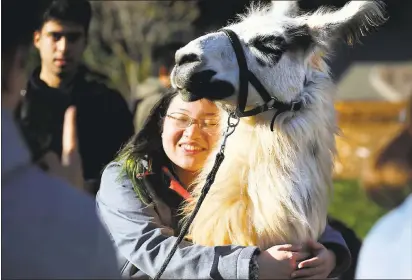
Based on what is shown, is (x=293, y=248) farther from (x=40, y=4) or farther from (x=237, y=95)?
(x=40, y=4)

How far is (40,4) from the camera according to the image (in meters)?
1.96

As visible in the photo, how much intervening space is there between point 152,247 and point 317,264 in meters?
0.33

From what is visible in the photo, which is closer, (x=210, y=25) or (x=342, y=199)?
(x=210, y=25)

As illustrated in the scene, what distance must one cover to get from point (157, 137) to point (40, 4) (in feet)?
1.71

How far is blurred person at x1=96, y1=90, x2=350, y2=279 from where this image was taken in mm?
1541

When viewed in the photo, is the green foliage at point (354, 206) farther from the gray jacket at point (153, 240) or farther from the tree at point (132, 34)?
the gray jacket at point (153, 240)

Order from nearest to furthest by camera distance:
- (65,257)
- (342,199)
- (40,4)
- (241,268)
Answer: (65,257)
(241,268)
(40,4)
(342,199)

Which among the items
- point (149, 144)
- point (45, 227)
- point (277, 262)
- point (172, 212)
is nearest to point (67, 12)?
point (149, 144)

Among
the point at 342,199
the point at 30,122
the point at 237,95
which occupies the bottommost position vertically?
the point at 342,199

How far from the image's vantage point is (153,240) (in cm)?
157

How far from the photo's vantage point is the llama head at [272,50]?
57.7 inches

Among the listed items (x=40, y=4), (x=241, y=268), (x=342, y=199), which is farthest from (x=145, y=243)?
(x=342, y=199)

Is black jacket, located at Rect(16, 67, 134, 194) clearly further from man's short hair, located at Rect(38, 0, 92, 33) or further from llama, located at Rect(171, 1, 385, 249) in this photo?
llama, located at Rect(171, 1, 385, 249)

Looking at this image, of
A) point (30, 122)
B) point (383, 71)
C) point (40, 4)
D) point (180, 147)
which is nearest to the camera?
point (180, 147)
